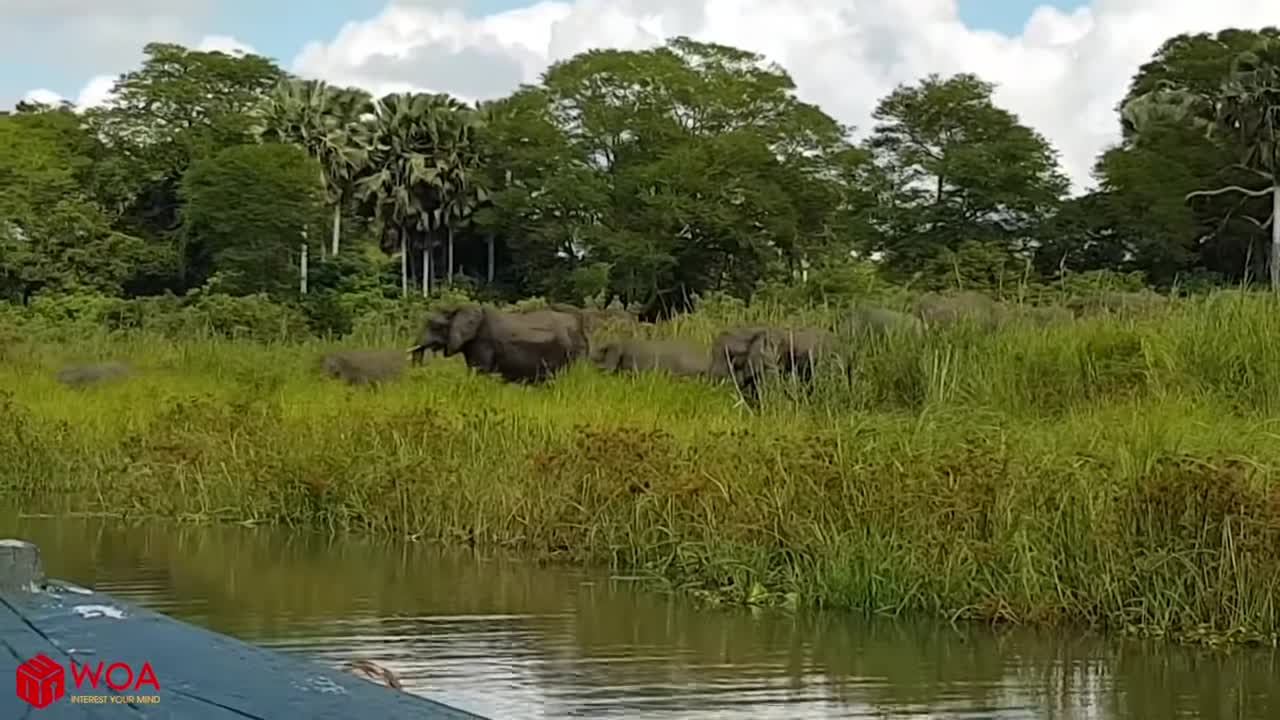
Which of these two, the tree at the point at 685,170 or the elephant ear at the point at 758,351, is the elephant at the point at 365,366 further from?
the tree at the point at 685,170

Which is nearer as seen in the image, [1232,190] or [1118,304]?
[1118,304]

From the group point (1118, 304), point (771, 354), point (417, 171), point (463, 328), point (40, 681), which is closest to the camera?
point (40, 681)

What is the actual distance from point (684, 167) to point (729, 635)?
36555mm

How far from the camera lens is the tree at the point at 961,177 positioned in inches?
1540

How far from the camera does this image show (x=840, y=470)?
7793 mm

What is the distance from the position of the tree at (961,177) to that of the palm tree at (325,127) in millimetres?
15292

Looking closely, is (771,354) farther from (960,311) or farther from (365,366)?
(365,366)

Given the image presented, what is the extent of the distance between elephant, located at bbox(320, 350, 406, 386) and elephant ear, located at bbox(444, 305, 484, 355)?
1.66ft

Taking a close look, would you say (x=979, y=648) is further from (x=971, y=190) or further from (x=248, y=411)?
(x=971, y=190)

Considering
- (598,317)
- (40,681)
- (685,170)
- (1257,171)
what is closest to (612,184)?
(685,170)

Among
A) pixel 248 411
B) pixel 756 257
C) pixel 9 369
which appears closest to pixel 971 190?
pixel 756 257

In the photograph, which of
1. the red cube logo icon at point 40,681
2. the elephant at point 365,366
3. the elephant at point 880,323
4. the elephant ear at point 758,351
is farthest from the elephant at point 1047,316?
the red cube logo icon at point 40,681

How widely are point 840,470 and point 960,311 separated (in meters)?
5.47

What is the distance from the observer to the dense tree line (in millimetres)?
36781
